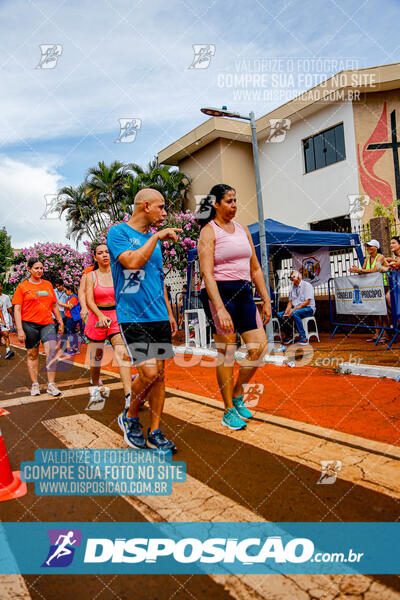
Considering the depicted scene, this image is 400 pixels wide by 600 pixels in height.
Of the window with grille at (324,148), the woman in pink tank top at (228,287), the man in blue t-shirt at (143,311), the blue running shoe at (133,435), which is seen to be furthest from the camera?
the window with grille at (324,148)

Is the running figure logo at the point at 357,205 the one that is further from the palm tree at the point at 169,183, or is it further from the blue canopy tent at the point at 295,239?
the palm tree at the point at 169,183

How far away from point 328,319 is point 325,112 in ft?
34.7

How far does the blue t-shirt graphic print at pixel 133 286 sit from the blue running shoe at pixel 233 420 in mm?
1096

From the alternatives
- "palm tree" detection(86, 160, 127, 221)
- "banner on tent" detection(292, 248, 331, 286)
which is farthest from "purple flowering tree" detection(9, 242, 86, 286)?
"banner on tent" detection(292, 248, 331, 286)

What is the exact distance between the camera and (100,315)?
181 inches

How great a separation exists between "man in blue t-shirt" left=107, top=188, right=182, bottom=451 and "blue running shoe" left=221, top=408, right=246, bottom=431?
26.8 inches

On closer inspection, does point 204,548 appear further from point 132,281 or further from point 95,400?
point 95,400

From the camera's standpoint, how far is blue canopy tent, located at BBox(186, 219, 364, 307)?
10102mm

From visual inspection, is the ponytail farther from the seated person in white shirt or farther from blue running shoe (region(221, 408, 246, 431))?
the seated person in white shirt

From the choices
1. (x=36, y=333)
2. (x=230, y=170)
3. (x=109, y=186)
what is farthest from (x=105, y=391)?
(x=109, y=186)

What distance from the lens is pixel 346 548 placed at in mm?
1963

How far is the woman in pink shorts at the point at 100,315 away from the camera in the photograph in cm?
466

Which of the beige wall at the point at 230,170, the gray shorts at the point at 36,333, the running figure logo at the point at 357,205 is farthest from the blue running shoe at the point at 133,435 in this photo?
the beige wall at the point at 230,170

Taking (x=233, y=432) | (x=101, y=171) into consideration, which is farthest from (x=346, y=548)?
(x=101, y=171)
